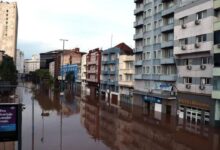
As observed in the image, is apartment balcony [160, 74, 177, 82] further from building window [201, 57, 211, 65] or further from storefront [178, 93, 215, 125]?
building window [201, 57, 211, 65]

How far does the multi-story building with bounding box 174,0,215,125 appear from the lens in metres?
51.1

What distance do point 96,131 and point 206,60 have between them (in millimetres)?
19462

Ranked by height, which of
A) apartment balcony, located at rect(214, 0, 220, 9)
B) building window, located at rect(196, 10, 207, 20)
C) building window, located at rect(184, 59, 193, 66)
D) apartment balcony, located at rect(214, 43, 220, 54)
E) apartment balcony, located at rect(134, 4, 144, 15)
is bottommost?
building window, located at rect(184, 59, 193, 66)

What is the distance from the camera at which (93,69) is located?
413 feet

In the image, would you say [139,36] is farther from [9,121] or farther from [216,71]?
[9,121]

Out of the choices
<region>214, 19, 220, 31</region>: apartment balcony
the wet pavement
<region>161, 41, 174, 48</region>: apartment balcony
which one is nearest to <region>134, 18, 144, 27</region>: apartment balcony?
<region>161, 41, 174, 48</region>: apartment balcony

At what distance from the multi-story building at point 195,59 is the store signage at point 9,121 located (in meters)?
35.0

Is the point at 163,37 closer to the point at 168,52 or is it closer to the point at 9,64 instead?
the point at 168,52

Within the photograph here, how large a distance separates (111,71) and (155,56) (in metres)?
31.9

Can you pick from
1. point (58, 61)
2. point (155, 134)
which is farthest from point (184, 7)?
point (58, 61)

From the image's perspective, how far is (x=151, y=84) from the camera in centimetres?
7225

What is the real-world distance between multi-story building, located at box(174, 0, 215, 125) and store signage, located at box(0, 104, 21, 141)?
115ft

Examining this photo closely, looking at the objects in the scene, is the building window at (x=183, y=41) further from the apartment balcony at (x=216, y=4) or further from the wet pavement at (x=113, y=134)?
the wet pavement at (x=113, y=134)

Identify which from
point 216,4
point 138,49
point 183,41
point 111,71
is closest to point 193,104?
point 183,41
